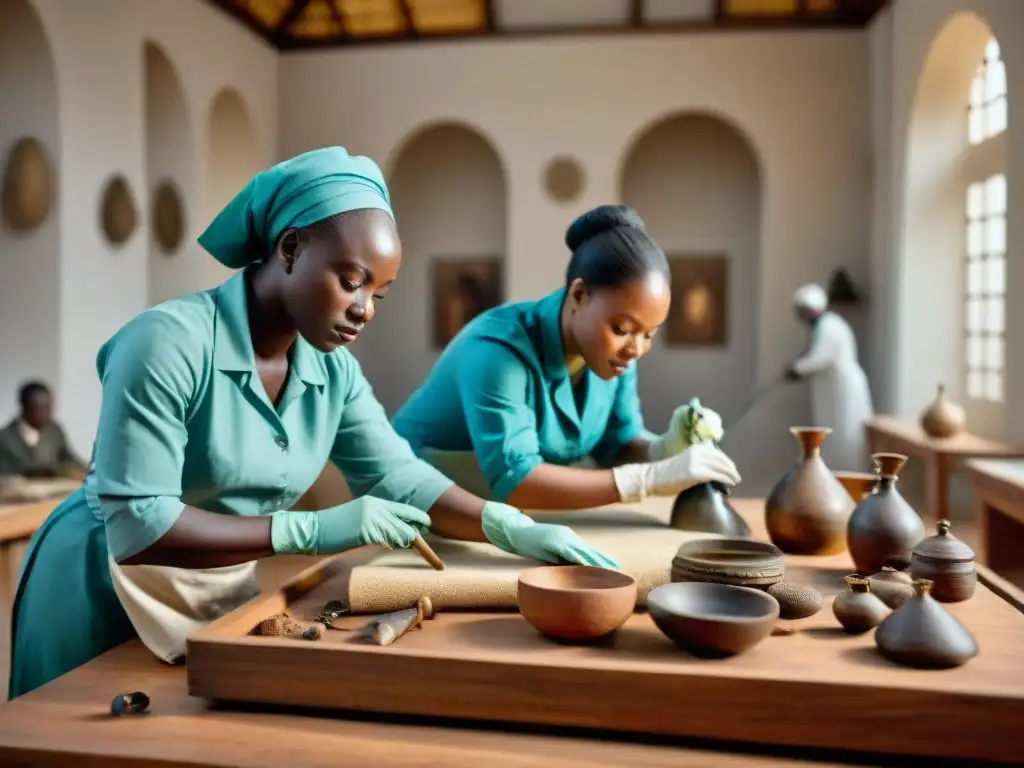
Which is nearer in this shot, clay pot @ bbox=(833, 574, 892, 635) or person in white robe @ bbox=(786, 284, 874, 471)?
clay pot @ bbox=(833, 574, 892, 635)

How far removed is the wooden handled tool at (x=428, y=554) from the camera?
149 centimetres

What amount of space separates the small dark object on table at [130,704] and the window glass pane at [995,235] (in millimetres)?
5275

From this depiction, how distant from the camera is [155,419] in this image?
1287 millimetres

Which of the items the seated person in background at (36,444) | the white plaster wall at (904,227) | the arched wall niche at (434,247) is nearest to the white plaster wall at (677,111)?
the white plaster wall at (904,227)

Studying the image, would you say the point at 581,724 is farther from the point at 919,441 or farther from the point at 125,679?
the point at 919,441

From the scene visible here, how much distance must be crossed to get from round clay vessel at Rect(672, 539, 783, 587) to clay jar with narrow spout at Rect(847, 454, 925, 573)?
288 mm

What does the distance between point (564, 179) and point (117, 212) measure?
11.5 ft

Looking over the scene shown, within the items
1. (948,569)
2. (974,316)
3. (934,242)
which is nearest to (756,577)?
(948,569)

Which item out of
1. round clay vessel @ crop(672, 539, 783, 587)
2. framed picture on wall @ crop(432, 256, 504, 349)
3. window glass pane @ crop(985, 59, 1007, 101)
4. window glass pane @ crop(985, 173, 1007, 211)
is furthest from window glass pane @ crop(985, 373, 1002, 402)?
round clay vessel @ crop(672, 539, 783, 587)

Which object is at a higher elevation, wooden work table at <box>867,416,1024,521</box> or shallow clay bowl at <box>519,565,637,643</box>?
shallow clay bowl at <box>519,565,637,643</box>

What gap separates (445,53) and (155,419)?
7.06 meters

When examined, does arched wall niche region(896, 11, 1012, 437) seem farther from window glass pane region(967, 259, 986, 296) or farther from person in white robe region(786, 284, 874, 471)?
person in white robe region(786, 284, 874, 471)

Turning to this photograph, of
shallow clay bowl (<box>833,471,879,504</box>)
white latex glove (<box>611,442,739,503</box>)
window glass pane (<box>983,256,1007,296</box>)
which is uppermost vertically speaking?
window glass pane (<box>983,256,1007,296</box>)

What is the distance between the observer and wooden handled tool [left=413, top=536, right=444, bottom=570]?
4.90ft
